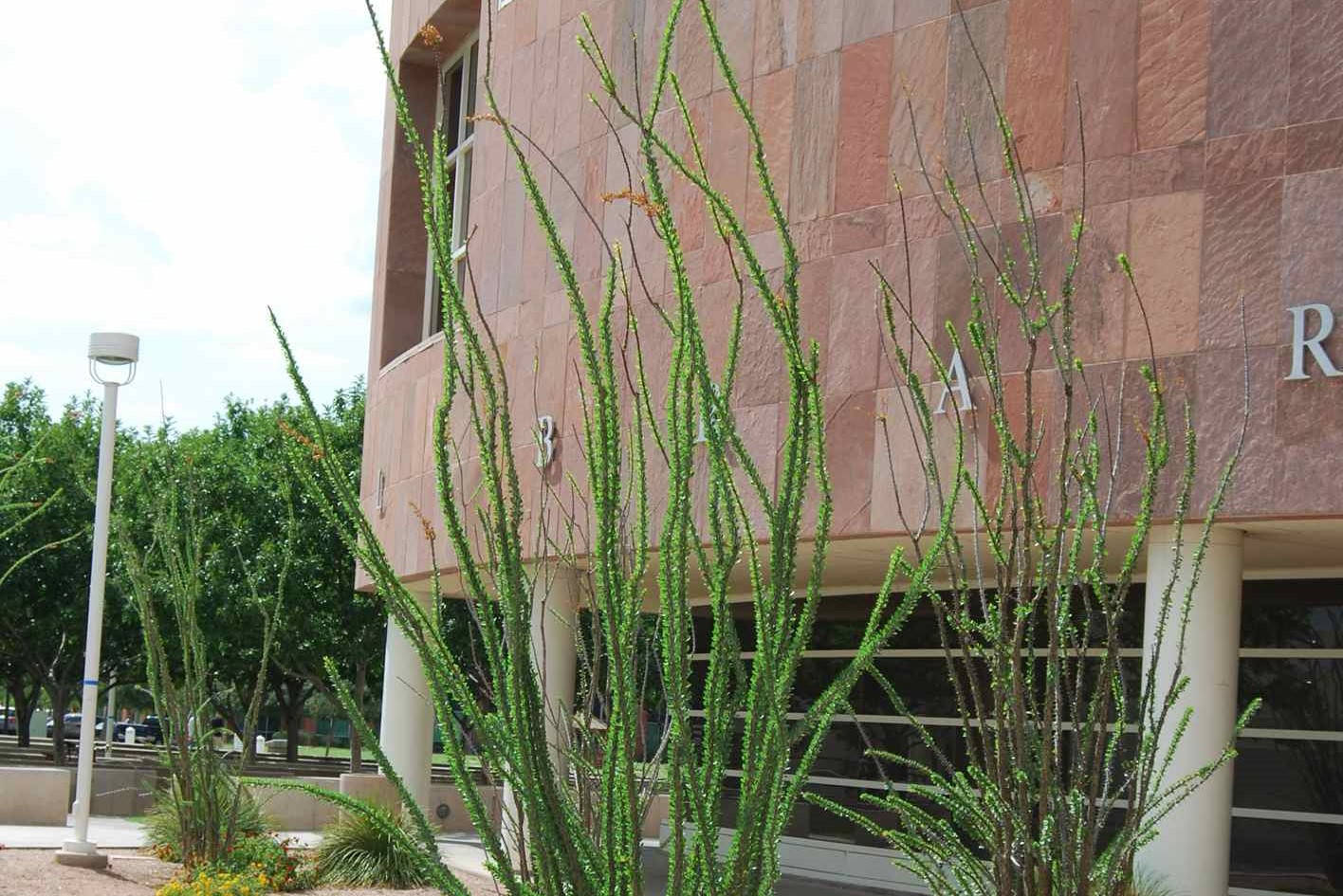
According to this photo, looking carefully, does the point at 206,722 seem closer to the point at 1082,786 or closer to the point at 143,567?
the point at 143,567

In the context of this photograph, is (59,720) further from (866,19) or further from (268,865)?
(866,19)

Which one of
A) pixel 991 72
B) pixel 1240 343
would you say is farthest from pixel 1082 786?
pixel 991 72

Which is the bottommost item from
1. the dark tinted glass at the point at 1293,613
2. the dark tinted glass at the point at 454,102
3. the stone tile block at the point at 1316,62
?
the dark tinted glass at the point at 1293,613

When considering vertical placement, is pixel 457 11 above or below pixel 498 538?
above

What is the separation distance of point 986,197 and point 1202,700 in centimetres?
365

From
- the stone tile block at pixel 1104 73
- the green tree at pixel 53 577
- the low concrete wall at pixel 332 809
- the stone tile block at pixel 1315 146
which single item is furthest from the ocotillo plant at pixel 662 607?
the green tree at pixel 53 577

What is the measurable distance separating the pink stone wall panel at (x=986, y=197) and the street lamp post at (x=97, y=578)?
3.20m

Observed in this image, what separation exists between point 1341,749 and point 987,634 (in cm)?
1084

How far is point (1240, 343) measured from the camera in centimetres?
1058

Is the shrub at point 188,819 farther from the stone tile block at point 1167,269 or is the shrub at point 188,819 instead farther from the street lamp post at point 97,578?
the stone tile block at point 1167,269

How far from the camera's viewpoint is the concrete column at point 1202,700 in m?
11.2

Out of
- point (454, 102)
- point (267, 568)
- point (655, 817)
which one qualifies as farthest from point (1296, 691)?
point (267, 568)

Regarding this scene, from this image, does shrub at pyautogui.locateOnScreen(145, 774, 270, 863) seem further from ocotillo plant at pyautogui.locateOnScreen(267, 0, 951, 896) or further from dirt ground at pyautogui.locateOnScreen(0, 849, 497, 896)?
ocotillo plant at pyautogui.locateOnScreen(267, 0, 951, 896)

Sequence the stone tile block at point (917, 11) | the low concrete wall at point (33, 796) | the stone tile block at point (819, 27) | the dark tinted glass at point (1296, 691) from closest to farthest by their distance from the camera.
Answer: the stone tile block at point (917, 11)
the stone tile block at point (819, 27)
the dark tinted glass at point (1296, 691)
the low concrete wall at point (33, 796)
